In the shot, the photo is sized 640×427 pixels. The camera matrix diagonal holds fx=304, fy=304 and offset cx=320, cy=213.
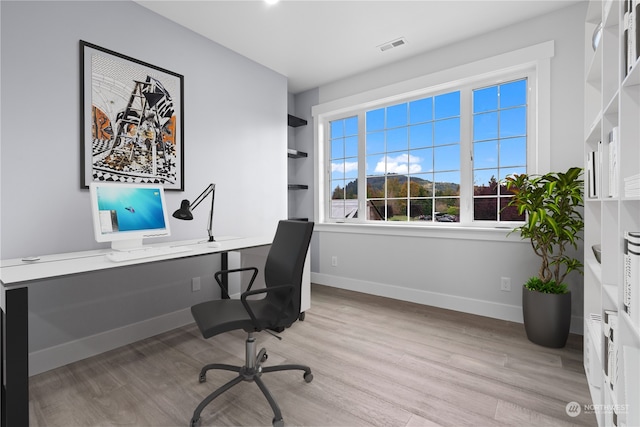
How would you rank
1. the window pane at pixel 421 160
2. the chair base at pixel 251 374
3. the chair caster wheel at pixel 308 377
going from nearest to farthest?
the chair base at pixel 251 374 < the chair caster wheel at pixel 308 377 < the window pane at pixel 421 160

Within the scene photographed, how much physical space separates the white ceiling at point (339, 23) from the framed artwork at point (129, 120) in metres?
0.60

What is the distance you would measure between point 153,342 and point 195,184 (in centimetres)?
138

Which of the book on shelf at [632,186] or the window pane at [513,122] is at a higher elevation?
the window pane at [513,122]

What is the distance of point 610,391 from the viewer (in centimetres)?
135

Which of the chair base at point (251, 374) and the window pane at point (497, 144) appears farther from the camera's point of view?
the window pane at point (497, 144)

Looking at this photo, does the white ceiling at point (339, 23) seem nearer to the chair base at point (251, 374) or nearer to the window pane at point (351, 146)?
the window pane at point (351, 146)

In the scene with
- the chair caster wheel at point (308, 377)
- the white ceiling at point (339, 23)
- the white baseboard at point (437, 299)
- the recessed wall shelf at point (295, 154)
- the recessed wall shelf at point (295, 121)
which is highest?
the white ceiling at point (339, 23)

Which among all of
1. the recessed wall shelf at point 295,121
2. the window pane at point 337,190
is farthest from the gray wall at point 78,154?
the window pane at point 337,190

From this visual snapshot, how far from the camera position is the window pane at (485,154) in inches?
118

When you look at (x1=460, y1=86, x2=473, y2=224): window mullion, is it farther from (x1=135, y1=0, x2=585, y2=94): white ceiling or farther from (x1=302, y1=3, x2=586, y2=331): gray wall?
(x1=135, y1=0, x2=585, y2=94): white ceiling

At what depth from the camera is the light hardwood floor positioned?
155 centimetres

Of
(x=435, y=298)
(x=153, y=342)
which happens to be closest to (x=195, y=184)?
(x=153, y=342)

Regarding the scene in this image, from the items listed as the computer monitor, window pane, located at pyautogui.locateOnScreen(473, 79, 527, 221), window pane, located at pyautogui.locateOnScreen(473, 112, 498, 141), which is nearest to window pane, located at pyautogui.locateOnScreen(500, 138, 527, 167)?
window pane, located at pyautogui.locateOnScreen(473, 79, 527, 221)

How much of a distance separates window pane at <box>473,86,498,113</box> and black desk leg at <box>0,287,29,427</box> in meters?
3.67
